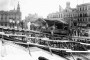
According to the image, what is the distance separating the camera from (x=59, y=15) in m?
54.2

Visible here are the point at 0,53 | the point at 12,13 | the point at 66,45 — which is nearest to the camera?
the point at 0,53

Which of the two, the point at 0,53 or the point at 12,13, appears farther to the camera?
the point at 12,13

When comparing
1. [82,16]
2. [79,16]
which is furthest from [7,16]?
[82,16]

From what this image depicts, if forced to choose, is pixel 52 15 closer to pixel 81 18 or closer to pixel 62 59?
pixel 81 18

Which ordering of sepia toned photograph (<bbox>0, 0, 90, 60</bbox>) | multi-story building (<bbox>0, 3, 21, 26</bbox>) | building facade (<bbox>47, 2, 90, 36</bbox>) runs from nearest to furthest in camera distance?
sepia toned photograph (<bbox>0, 0, 90, 60</bbox>), building facade (<bbox>47, 2, 90, 36</bbox>), multi-story building (<bbox>0, 3, 21, 26</bbox>)

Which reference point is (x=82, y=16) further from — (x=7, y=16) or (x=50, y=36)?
(x=7, y=16)

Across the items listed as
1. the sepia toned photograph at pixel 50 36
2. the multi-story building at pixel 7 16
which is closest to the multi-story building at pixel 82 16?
the sepia toned photograph at pixel 50 36

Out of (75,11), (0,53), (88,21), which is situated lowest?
(0,53)

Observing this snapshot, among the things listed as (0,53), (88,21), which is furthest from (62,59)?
(88,21)

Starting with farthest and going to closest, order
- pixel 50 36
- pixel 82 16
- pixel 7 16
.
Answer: pixel 7 16, pixel 82 16, pixel 50 36

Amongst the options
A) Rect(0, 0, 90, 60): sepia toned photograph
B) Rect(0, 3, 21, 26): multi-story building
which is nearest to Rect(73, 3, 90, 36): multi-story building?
Rect(0, 0, 90, 60): sepia toned photograph

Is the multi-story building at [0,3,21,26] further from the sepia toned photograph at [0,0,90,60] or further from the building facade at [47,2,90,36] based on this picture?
the building facade at [47,2,90,36]

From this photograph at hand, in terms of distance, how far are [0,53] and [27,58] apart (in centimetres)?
255

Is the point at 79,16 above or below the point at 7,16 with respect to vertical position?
below
